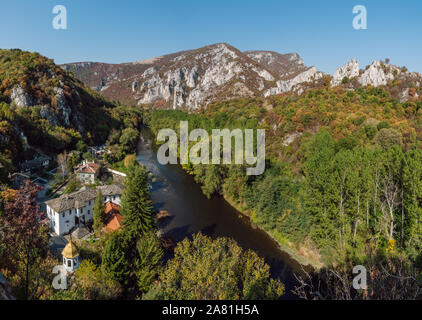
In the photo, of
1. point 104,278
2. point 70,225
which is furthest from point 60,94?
point 104,278

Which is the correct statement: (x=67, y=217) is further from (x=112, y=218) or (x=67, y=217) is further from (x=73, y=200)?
(x=112, y=218)

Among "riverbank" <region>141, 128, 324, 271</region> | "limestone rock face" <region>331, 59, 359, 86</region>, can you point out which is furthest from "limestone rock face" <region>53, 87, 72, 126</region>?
"limestone rock face" <region>331, 59, 359, 86</region>

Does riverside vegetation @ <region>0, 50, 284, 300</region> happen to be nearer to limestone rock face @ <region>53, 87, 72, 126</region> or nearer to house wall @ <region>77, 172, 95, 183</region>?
house wall @ <region>77, 172, 95, 183</region>

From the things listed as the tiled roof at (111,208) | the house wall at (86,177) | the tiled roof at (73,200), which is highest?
the house wall at (86,177)

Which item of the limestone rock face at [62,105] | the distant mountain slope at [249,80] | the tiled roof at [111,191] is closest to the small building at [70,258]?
the tiled roof at [111,191]

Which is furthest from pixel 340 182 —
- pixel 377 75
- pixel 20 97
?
pixel 20 97

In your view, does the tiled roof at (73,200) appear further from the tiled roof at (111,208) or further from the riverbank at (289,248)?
the riverbank at (289,248)
